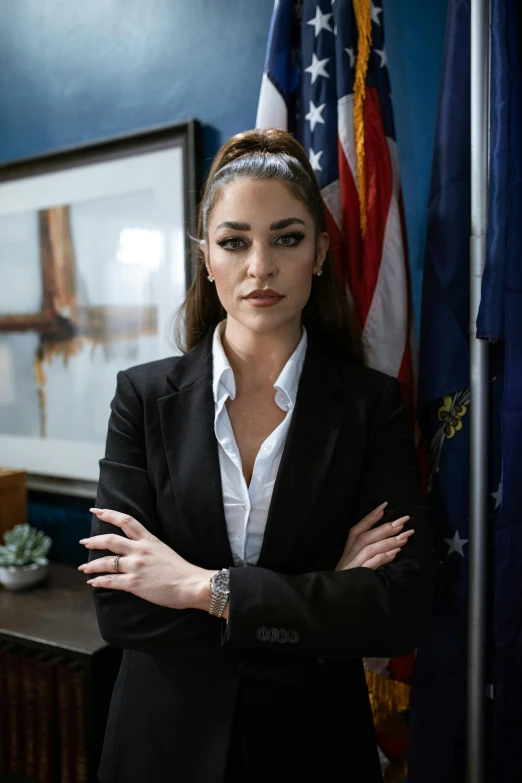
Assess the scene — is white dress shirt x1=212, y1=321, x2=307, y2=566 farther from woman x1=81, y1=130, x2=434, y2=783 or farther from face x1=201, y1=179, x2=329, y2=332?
face x1=201, y1=179, x2=329, y2=332

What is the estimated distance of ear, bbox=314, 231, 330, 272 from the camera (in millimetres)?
1184

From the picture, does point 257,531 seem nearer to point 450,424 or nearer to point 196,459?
point 196,459

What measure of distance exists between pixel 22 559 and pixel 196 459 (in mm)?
982

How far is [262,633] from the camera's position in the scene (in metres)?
0.92

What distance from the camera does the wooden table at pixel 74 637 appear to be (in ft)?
4.59

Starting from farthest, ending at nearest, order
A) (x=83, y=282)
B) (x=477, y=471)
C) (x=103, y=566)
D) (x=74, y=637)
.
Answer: (x=83, y=282), (x=74, y=637), (x=477, y=471), (x=103, y=566)

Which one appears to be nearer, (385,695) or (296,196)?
(296,196)

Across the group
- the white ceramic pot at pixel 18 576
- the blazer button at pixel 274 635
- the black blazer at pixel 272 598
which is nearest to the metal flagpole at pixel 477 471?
the black blazer at pixel 272 598

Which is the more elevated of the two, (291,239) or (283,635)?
(291,239)

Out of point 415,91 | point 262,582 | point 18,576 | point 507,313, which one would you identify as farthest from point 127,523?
point 415,91

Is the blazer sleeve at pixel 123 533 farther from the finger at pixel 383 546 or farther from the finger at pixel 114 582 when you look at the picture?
the finger at pixel 383 546

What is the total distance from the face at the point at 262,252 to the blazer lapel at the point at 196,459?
16cm

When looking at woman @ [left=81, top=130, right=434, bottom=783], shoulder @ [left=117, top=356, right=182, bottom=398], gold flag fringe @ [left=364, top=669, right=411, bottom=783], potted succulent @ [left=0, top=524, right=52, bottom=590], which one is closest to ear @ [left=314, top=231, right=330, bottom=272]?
woman @ [left=81, top=130, right=434, bottom=783]

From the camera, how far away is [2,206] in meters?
2.11
